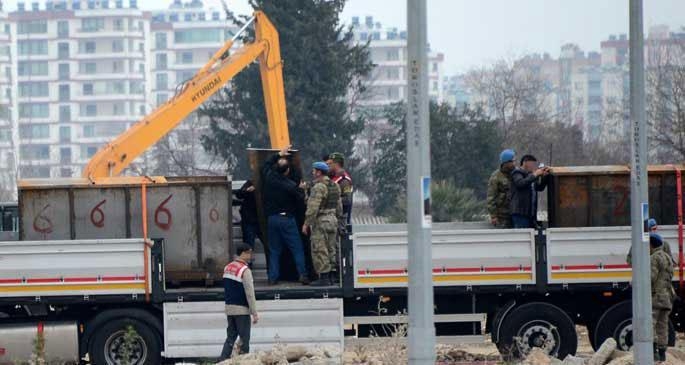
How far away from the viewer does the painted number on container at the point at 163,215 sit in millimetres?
19062

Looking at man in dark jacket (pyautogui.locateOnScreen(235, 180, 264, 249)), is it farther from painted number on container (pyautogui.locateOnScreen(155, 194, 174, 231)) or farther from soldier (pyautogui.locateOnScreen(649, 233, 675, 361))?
soldier (pyautogui.locateOnScreen(649, 233, 675, 361))

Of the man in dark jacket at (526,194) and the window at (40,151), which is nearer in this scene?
the man in dark jacket at (526,194)

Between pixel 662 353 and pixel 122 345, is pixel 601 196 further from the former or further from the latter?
pixel 122 345

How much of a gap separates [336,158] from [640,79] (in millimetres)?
4886

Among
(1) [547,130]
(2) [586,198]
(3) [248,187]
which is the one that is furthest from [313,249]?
(1) [547,130]

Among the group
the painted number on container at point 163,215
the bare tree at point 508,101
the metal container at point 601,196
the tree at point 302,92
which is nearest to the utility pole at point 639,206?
the metal container at point 601,196

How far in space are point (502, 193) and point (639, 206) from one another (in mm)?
3641

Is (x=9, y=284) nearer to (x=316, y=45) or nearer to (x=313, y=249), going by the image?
(x=313, y=249)

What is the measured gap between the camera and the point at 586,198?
19.5 metres

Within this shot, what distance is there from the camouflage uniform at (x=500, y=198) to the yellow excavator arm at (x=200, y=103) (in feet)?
28.6

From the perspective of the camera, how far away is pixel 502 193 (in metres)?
19.9

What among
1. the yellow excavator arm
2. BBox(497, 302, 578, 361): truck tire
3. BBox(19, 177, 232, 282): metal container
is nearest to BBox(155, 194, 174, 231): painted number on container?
BBox(19, 177, 232, 282): metal container

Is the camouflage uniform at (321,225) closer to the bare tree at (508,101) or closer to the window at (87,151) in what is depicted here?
the bare tree at (508,101)

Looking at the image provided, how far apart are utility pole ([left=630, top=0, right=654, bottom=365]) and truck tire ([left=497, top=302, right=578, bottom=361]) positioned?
2.56 metres
